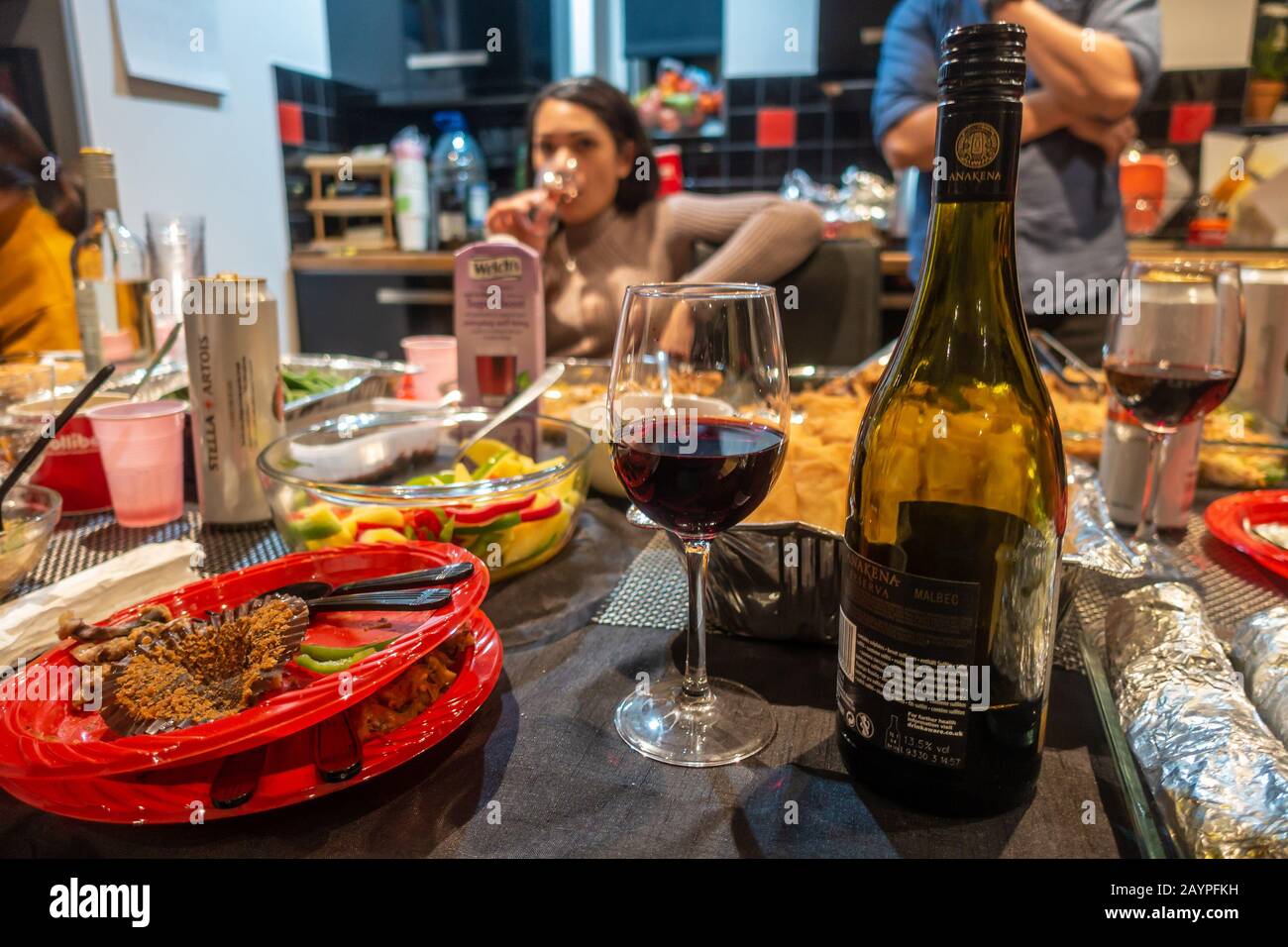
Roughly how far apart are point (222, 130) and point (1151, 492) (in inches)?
130

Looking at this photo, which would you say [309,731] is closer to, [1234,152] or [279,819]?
[279,819]

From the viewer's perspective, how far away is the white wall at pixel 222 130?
2.58 metres

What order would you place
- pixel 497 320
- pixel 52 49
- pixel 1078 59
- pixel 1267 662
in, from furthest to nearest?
pixel 52 49
pixel 1078 59
pixel 497 320
pixel 1267 662

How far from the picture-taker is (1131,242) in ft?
10.8

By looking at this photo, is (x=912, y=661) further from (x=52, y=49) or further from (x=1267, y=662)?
(x=52, y=49)

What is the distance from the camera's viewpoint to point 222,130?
3.13 meters

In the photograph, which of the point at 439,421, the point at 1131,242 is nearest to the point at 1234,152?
the point at 1131,242

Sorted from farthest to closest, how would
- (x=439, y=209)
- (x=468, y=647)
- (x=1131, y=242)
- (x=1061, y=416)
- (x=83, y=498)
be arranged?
(x=439, y=209)
(x=1131, y=242)
(x=1061, y=416)
(x=83, y=498)
(x=468, y=647)

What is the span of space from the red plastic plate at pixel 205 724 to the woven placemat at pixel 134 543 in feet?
0.80

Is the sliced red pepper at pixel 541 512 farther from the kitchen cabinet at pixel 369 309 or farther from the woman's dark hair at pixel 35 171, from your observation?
the kitchen cabinet at pixel 369 309

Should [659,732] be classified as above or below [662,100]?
below

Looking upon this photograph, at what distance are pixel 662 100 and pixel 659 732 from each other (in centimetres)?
387

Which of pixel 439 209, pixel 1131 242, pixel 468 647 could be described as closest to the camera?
pixel 468 647

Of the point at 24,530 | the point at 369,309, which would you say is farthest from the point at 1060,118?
the point at 369,309
